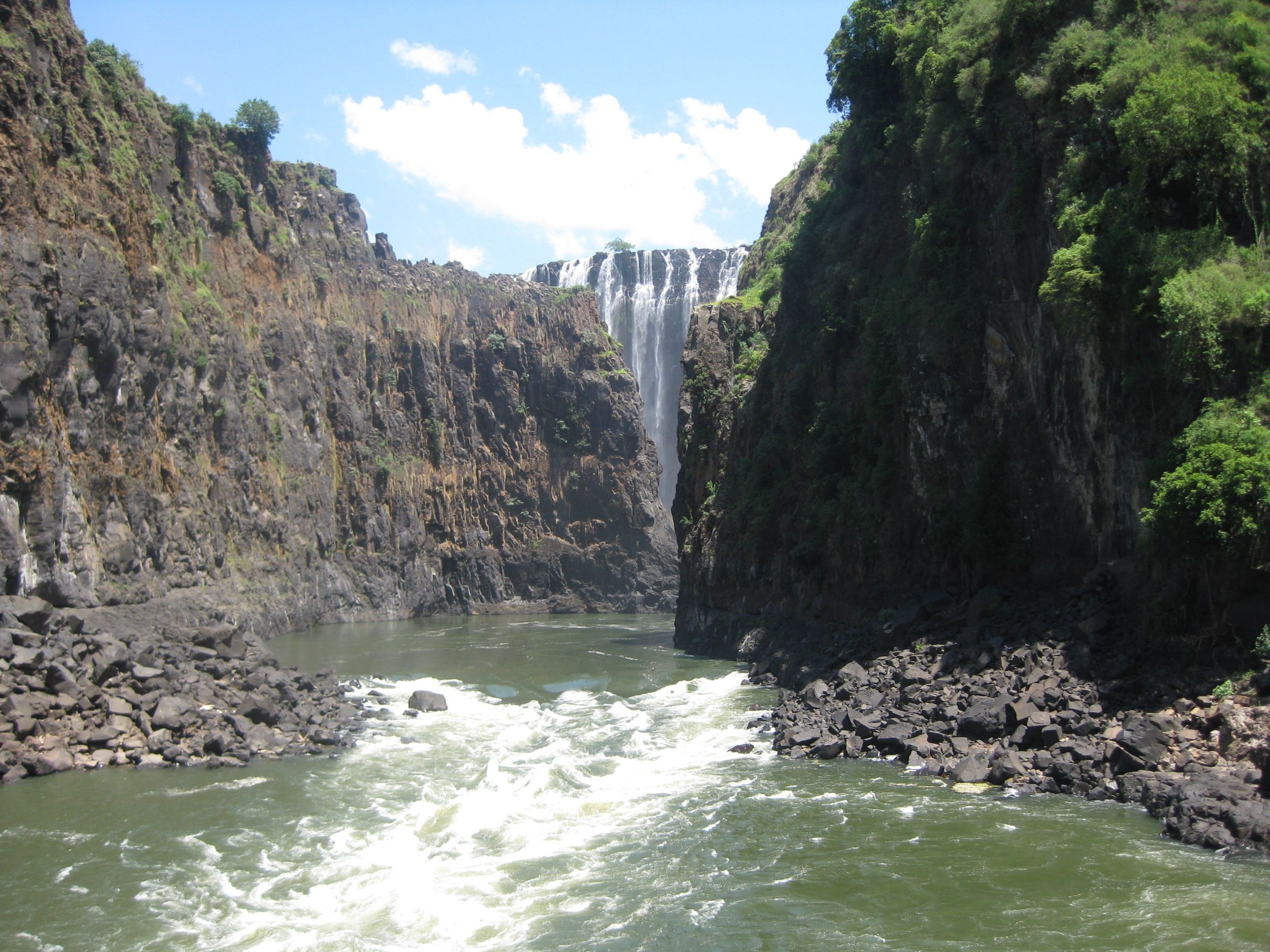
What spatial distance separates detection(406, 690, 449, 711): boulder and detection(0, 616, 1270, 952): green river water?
5.49m

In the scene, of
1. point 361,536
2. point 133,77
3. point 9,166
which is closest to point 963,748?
point 9,166

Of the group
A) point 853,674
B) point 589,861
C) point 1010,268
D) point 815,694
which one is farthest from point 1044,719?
point 1010,268

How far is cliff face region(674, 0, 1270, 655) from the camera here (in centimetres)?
1995

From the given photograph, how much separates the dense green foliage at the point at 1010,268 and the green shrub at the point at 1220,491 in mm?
46

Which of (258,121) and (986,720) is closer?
(986,720)

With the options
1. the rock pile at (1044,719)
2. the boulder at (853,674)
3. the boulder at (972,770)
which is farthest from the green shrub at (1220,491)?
the boulder at (853,674)

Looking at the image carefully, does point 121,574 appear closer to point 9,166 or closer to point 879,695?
point 9,166

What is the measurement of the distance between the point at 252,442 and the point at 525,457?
29018mm

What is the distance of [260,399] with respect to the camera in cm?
5556

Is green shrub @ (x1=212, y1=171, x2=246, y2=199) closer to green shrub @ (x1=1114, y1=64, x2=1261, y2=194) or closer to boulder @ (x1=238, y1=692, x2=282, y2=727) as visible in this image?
boulder @ (x1=238, y1=692, x2=282, y2=727)

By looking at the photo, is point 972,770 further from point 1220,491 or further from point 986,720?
point 1220,491

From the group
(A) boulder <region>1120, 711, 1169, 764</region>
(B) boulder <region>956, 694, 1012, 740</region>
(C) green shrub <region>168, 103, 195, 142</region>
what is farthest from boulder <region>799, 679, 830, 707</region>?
(C) green shrub <region>168, 103, 195, 142</region>

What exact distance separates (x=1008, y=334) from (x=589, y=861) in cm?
1849

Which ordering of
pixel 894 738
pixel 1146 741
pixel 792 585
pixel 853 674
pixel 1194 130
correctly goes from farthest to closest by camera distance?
pixel 792 585
pixel 853 674
pixel 894 738
pixel 1194 130
pixel 1146 741
